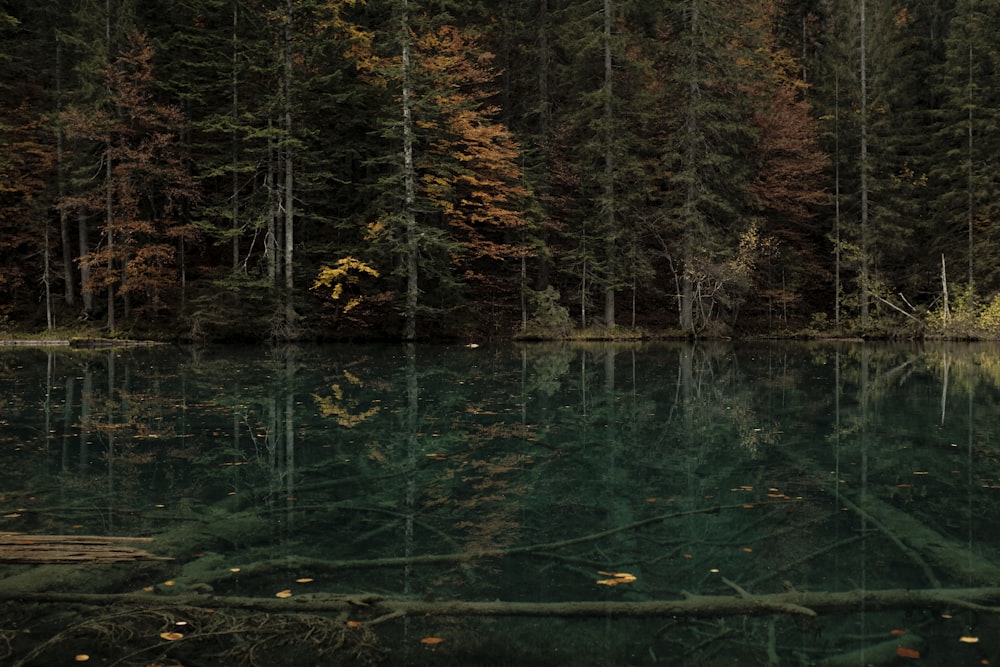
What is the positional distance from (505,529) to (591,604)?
4.76 feet

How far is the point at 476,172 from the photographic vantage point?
28.8 meters

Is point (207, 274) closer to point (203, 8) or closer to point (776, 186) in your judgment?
point (203, 8)

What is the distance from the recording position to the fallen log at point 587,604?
12.9 feet

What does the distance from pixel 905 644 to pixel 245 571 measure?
340 cm

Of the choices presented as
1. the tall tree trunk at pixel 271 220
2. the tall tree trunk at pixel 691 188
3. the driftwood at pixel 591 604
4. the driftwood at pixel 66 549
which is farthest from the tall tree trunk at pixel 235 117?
the driftwood at pixel 591 604

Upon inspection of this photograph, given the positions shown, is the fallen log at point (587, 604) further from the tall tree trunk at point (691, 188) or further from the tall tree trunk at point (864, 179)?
the tall tree trunk at point (864, 179)

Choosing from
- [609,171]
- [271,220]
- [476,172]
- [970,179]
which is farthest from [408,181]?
[970,179]

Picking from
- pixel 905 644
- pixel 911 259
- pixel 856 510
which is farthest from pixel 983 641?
pixel 911 259

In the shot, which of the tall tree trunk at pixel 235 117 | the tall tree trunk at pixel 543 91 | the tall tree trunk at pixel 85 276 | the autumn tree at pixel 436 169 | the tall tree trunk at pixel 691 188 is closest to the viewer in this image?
the autumn tree at pixel 436 169

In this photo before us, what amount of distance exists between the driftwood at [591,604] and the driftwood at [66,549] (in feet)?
1.74

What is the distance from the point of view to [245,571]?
4.54m

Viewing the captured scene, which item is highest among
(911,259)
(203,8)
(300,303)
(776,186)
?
(203,8)

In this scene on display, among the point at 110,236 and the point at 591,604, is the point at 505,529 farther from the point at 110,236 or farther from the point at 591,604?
the point at 110,236

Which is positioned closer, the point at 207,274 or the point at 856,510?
the point at 856,510
